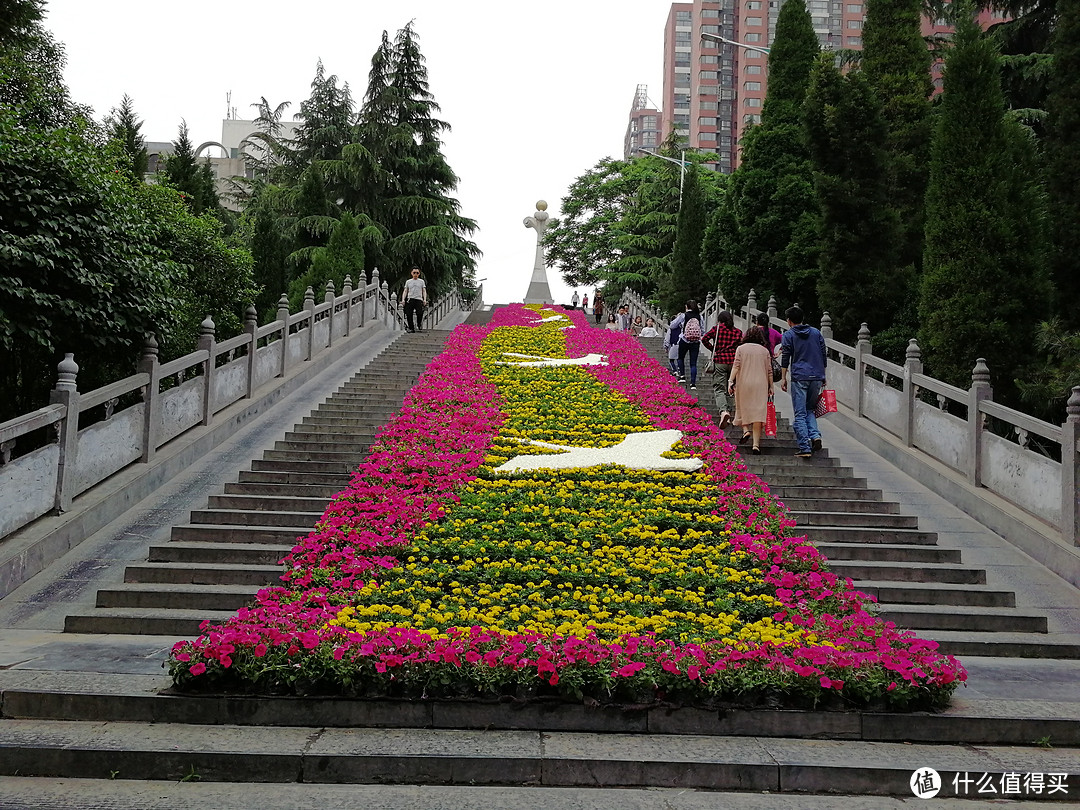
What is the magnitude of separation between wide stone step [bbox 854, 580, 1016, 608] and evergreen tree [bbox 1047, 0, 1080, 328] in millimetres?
6520

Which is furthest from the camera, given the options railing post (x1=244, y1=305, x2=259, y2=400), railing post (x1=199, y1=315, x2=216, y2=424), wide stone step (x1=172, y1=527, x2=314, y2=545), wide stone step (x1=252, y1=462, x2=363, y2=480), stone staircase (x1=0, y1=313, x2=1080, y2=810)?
railing post (x1=244, y1=305, x2=259, y2=400)

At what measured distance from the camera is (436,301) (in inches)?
1537

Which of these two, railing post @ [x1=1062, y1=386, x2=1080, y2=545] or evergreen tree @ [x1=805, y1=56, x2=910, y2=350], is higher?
evergreen tree @ [x1=805, y1=56, x2=910, y2=350]

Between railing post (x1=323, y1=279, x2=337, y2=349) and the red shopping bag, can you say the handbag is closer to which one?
the red shopping bag

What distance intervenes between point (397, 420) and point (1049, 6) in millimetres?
19194

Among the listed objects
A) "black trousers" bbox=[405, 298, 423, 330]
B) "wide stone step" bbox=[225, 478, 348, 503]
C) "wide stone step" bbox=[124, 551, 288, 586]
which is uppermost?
"black trousers" bbox=[405, 298, 423, 330]

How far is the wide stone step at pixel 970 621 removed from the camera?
7648mm

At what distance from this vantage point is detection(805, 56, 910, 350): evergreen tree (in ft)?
57.7

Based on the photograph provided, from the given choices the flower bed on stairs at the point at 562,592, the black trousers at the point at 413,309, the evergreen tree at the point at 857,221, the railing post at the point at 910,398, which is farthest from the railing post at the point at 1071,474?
the black trousers at the point at 413,309

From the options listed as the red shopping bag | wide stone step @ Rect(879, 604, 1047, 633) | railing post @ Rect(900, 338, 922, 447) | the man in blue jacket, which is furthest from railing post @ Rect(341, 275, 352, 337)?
wide stone step @ Rect(879, 604, 1047, 633)

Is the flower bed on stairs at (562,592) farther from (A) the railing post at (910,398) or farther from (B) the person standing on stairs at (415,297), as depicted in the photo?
(B) the person standing on stairs at (415,297)

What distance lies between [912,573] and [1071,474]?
1.64m

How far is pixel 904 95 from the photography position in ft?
66.3

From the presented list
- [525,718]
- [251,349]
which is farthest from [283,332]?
[525,718]
